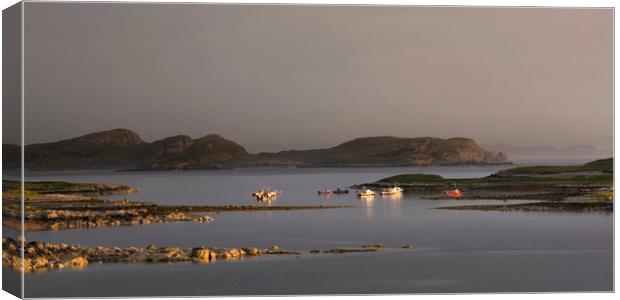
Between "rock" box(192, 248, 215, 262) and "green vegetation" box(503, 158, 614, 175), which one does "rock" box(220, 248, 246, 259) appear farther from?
"green vegetation" box(503, 158, 614, 175)

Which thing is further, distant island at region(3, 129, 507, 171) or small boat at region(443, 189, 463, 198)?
small boat at region(443, 189, 463, 198)

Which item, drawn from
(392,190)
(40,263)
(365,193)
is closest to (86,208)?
(40,263)

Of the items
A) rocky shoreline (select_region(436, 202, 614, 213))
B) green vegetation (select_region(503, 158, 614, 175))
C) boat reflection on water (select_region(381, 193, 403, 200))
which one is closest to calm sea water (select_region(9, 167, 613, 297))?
boat reflection on water (select_region(381, 193, 403, 200))

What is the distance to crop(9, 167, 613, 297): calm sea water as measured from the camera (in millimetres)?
17859

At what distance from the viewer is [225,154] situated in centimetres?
1862

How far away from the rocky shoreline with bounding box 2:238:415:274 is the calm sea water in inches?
3.5

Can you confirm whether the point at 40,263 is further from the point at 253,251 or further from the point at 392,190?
the point at 392,190

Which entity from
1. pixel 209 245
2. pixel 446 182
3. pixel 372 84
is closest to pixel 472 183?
pixel 446 182

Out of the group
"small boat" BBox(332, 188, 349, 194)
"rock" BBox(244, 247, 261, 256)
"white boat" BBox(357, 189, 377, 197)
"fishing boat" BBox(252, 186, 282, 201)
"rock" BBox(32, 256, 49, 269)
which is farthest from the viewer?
"white boat" BBox(357, 189, 377, 197)

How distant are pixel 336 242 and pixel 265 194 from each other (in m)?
1.16

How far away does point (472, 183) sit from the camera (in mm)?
19547

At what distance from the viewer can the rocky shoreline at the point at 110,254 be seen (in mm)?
17797

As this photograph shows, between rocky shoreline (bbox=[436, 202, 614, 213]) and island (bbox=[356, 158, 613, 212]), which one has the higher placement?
island (bbox=[356, 158, 613, 212])

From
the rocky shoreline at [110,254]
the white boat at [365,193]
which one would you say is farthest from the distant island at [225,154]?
the rocky shoreline at [110,254]
